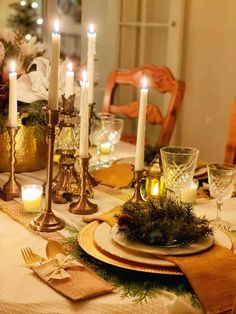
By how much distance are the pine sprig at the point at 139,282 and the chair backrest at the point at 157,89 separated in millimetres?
Result: 1187

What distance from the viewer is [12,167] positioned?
147 cm

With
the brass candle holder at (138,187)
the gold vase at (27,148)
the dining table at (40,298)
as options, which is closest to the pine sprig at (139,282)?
the dining table at (40,298)

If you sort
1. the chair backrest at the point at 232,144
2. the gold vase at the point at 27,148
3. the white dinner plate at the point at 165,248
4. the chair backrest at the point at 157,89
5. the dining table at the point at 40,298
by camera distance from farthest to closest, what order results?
1. the chair backrest at the point at 157,89
2. the chair backrest at the point at 232,144
3. the gold vase at the point at 27,148
4. the white dinner plate at the point at 165,248
5. the dining table at the point at 40,298

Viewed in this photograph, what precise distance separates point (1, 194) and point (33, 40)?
0.49 metres

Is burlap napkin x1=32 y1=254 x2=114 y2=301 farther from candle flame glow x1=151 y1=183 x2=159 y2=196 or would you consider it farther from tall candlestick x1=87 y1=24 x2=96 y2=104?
tall candlestick x1=87 y1=24 x2=96 y2=104

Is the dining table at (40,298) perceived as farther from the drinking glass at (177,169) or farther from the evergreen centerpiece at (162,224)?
the drinking glass at (177,169)

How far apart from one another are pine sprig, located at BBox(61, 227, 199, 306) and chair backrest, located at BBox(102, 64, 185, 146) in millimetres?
1187

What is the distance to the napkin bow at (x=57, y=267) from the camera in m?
0.97

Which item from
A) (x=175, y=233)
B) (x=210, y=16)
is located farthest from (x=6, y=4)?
(x=175, y=233)

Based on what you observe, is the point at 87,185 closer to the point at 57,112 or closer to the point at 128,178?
the point at 128,178

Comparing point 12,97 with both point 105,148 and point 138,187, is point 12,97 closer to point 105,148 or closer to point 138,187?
point 138,187

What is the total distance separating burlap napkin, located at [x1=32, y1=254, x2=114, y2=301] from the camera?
92 cm

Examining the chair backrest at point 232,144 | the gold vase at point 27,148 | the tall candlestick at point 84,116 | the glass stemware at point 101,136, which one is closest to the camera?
the tall candlestick at point 84,116

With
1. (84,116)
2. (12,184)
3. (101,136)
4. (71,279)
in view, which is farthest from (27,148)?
(71,279)
